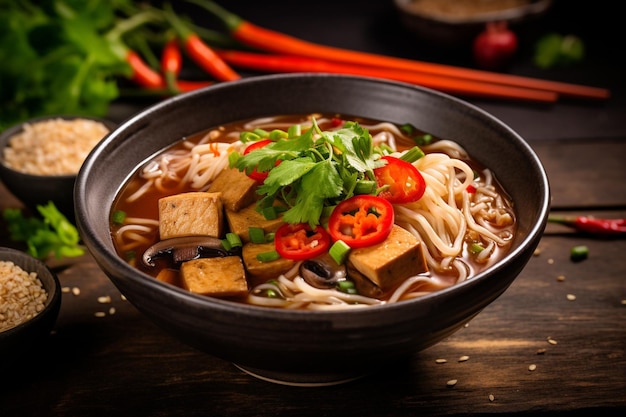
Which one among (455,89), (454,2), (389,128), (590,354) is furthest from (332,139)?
(454,2)

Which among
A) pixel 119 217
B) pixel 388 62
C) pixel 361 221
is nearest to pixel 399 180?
pixel 361 221

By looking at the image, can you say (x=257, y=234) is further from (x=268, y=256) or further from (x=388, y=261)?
(x=388, y=261)

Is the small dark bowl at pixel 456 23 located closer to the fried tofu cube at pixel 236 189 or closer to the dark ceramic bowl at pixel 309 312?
the dark ceramic bowl at pixel 309 312

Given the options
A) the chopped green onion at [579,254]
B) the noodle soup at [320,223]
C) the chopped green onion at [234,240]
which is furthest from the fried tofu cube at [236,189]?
the chopped green onion at [579,254]

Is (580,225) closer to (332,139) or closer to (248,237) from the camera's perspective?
(332,139)

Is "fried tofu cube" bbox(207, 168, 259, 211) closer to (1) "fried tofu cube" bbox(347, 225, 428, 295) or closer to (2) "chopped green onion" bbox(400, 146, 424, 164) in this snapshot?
(1) "fried tofu cube" bbox(347, 225, 428, 295)
